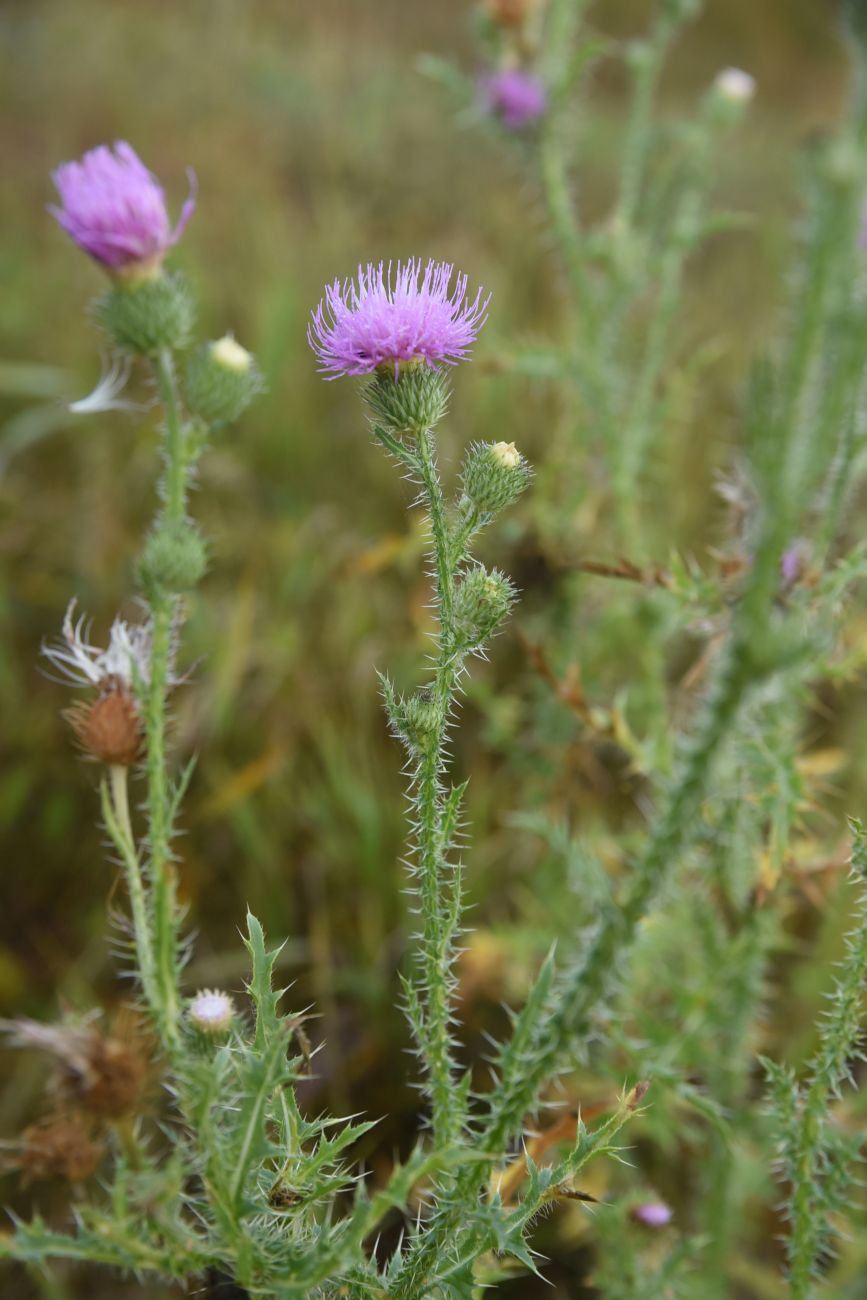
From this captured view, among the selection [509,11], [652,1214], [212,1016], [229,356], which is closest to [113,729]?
[212,1016]

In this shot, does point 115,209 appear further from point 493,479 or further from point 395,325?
point 493,479

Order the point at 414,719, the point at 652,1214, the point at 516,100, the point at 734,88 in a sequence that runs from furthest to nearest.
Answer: the point at 734,88
the point at 516,100
the point at 652,1214
the point at 414,719

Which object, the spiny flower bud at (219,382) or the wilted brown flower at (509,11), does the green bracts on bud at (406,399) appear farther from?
the wilted brown flower at (509,11)

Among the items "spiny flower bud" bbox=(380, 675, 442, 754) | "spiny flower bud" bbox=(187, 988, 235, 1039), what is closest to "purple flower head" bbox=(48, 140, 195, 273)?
"spiny flower bud" bbox=(380, 675, 442, 754)

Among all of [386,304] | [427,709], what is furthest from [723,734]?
[386,304]

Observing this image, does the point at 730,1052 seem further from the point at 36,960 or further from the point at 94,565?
the point at 94,565

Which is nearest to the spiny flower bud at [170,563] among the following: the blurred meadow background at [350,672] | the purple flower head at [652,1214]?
the blurred meadow background at [350,672]

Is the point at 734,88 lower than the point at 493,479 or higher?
higher
